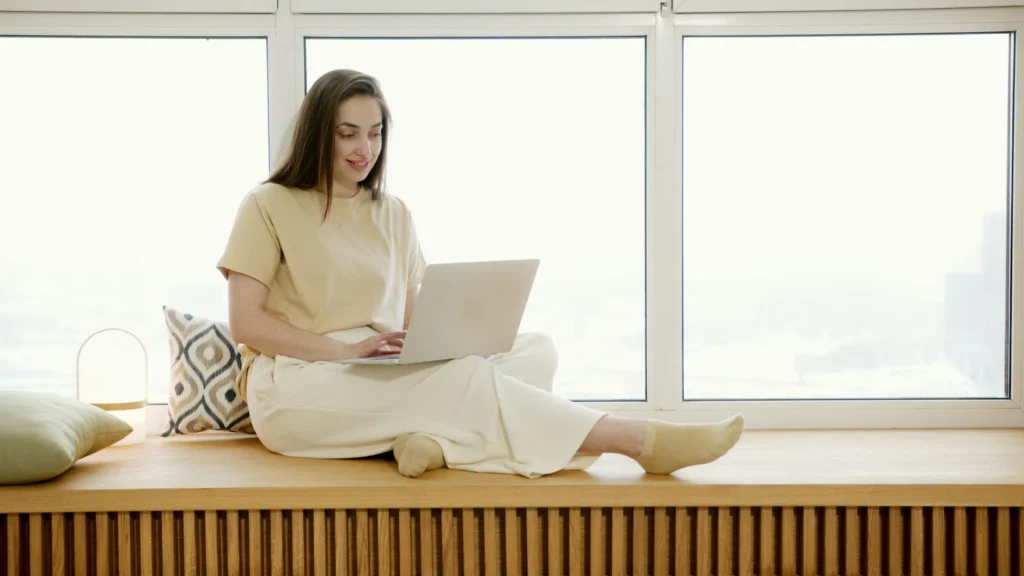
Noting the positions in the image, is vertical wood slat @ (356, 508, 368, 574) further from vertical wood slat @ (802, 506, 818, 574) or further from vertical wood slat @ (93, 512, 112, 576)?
vertical wood slat @ (802, 506, 818, 574)

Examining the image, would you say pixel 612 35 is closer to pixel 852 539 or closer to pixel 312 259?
pixel 312 259

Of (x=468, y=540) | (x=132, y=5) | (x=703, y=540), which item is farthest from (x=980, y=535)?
(x=132, y=5)

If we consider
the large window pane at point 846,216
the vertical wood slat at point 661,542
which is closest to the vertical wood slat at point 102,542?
the vertical wood slat at point 661,542

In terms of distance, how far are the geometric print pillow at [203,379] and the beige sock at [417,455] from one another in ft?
2.30

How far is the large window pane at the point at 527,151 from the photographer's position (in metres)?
3.01

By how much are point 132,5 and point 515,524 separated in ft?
6.64

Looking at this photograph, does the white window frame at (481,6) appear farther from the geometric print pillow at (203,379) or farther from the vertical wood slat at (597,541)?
the vertical wood slat at (597,541)

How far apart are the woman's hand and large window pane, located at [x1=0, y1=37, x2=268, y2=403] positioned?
0.84 metres

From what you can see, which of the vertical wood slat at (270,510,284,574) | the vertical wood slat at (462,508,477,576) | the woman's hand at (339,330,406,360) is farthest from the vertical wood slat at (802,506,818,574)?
the vertical wood slat at (270,510,284,574)

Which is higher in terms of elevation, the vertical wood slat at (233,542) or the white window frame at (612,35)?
the white window frame at (612,35)

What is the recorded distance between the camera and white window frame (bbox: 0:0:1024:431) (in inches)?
115

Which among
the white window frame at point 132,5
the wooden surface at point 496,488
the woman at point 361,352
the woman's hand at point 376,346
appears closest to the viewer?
the wooden surface at point 496,488

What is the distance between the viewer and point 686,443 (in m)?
2.06

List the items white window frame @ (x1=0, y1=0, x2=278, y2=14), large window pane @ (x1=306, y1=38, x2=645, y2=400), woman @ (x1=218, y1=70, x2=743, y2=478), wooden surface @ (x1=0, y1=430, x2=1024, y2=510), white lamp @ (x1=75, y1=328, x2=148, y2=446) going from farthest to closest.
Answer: large window pane @ (x1=306, y1=38, x2=645, y2=400) < white window frame @ (x1=0, y1=0, x2=278, y2=14) < white lamp @ (x1=75, y1=328, x2=148, y2=446) < woman @ (x1=218, y1=70, x2=743, y2=478) < wooden surface @ (x1=0, y1=430, x2=1024, y2=510)
